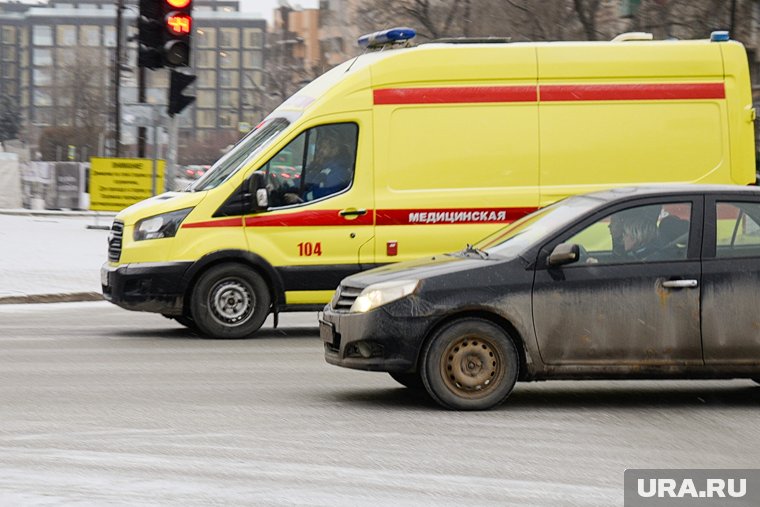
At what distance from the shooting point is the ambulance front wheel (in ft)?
44.5

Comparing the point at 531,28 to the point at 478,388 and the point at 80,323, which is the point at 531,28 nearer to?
the point at 80,323

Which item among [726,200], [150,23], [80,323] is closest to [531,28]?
[150,23]

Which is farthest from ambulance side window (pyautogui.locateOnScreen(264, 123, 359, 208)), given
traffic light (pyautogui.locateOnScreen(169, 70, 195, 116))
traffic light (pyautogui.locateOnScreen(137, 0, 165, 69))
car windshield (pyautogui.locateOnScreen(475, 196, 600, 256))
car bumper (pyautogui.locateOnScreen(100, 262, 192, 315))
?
traffic light (pyautogui.locateOnScreen(169, 70, 195, 116))

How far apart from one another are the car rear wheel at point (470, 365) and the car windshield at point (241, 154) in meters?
5.02

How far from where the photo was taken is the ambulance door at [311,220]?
537 inches

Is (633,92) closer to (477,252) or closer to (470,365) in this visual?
(477,252)

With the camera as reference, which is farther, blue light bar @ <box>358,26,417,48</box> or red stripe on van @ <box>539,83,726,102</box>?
blue light bar @ <box>358,26,417,48</box>

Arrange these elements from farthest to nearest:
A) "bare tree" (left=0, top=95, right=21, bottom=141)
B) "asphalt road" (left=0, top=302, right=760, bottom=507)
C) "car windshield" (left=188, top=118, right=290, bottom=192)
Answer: "bare tree" (left=0, top=95, right=21, bottom=141) → "car windshield" (left=188, top=118, right=290, bottom=192) → "asphalt road" (left=0, top=302, right=760, bottom=507)

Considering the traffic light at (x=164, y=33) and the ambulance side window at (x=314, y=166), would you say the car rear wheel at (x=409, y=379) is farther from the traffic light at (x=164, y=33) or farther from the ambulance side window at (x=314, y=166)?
the traffic light at (x=164, y=33)

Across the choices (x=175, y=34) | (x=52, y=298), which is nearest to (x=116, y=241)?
(x=175, y=34)

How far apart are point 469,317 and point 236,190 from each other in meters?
4.92

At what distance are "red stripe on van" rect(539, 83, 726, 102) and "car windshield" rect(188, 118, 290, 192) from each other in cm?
246

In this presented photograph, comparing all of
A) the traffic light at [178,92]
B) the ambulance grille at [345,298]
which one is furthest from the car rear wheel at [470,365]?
the traffic light at [178,92]

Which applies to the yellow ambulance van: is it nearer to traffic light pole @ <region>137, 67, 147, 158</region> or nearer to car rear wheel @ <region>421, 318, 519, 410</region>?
car rear wheel @ <region>421, 318, 519, 410</region>
